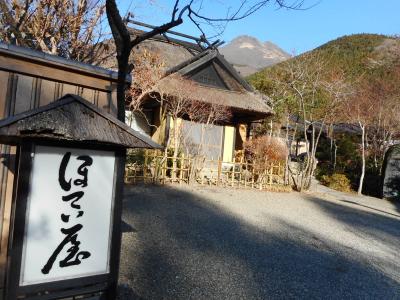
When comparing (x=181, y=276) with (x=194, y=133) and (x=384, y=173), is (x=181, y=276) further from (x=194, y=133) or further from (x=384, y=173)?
(x=384, y=173)

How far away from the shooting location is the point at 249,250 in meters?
5.24

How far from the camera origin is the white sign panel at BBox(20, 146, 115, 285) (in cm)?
221

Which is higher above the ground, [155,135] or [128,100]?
[128,100]

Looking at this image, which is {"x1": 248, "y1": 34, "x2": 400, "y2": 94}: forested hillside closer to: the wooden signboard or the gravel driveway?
the gravel driveway

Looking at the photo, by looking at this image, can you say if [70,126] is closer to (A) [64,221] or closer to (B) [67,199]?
(B) [67,199]

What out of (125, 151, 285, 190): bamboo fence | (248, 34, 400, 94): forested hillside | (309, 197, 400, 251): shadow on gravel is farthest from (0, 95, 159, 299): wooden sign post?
(248, 34, 400, 94): forested hillside

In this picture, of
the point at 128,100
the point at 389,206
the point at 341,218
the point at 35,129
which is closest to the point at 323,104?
the point at 389,206

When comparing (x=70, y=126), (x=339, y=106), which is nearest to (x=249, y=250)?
(x=70, y=126)

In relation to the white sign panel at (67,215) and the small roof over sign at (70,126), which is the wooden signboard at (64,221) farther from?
the small roof over sign at (70,126)

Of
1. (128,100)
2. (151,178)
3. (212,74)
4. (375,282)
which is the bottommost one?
(375,282)

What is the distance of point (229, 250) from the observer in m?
5.11

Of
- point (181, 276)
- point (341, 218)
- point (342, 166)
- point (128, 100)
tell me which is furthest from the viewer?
point (342, 166)

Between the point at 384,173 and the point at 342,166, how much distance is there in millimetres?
3688

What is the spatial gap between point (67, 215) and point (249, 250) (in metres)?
3.52
